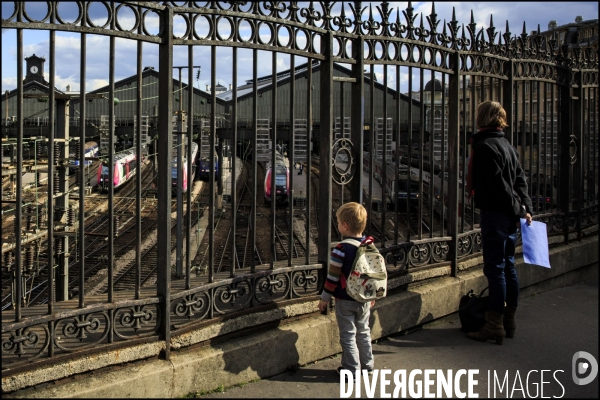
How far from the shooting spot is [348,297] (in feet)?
13.9

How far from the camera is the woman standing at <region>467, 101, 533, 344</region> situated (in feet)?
16.5

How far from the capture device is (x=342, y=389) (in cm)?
416

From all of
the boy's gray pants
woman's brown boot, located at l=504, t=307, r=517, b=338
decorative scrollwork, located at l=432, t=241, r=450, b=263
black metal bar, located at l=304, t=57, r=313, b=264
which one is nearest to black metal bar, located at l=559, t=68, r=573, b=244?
decorative scrollwork, located at l=432, t=241, r=450, b=263

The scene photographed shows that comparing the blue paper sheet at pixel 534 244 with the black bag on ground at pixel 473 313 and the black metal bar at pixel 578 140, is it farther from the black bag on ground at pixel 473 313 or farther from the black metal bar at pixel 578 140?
the black metal bar at pixel 578 140

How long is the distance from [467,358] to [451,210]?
181 cm

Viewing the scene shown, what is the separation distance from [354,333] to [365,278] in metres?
0.39

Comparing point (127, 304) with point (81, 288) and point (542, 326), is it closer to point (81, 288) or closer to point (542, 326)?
point (81, 288)

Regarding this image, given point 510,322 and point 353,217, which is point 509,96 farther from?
point 353,217

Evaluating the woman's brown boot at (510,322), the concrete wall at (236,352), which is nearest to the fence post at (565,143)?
the concrete wall at (236,352)

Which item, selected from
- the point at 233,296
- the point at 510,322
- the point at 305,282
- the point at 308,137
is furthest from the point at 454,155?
the point at 233,296

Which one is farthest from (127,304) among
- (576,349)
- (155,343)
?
(576,349)

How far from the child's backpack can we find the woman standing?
1.34 metres

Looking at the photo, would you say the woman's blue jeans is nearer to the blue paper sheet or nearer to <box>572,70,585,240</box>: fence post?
the blue paper sheet

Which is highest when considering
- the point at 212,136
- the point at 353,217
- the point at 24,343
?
the point at 212,136
